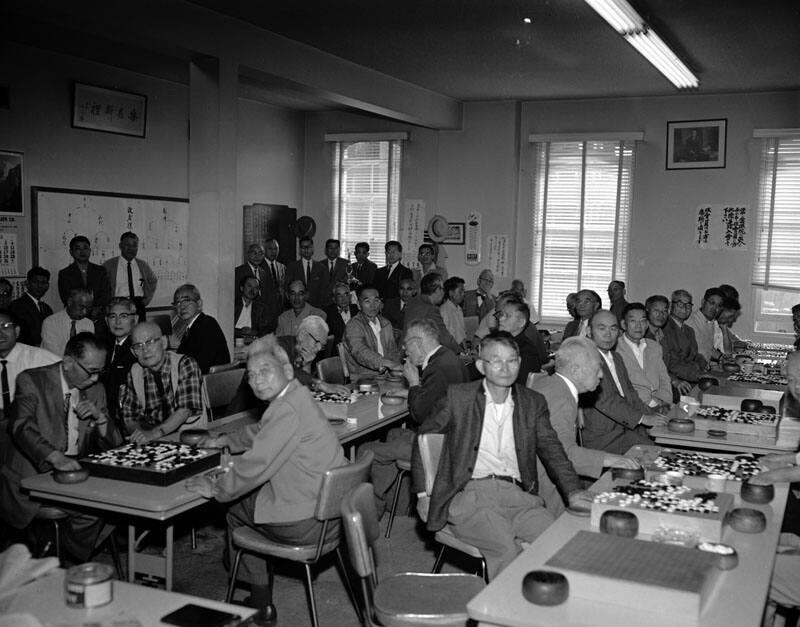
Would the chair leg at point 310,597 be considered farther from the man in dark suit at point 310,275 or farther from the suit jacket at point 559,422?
the man in dark suit at point 310,275

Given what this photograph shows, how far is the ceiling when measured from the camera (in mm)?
6957

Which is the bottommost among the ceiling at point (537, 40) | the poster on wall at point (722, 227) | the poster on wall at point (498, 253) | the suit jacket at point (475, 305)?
the suit jacket at point (475, 305)

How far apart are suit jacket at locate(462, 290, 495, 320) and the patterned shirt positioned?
6303mm

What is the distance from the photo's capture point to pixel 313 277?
11.1 m

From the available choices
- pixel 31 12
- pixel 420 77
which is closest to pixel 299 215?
pixel 420 77

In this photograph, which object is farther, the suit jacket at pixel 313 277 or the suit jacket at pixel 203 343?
the suit jacket at pixel 313 277

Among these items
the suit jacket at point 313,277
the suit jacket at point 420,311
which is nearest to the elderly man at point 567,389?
the suit jacket at point 420,311

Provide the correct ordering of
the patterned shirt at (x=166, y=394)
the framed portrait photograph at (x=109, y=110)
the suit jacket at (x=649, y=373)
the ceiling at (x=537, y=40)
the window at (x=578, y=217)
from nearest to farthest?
the patterned shirt at (x=166, y=394) → the suit jacket at (x=649, y=373) → the ceiling at (x=537, y=40) → the framed portrait photograph at (x=109, y=110) → the window at (x=578, y=217)

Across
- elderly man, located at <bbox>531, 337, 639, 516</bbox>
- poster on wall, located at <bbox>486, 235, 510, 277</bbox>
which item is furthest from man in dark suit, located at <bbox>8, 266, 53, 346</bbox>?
poster on wall, located at <bbox>486, 235, 510, 277</bbox>

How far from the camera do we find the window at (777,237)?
34.4ft

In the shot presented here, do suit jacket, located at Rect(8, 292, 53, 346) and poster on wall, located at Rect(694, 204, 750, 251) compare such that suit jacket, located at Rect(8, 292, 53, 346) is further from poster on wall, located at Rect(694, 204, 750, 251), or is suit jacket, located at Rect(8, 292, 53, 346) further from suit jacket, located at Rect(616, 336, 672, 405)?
poster on wall, located at Rect(694, 204, 750, 251)

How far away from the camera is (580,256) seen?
37.9 ft

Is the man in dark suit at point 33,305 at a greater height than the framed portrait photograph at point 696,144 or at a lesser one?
lesser

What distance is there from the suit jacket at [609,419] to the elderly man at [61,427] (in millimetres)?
2599
